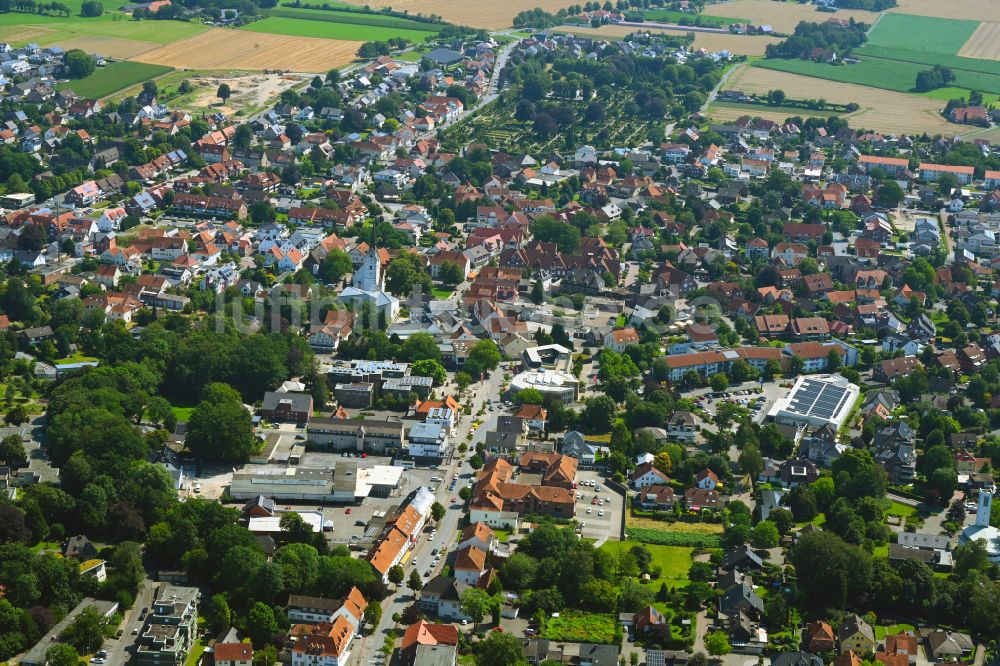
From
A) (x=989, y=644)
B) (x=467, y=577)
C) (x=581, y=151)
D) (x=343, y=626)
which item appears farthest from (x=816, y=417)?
(x=581, y=151)

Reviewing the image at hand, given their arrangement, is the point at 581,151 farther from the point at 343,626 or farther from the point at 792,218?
the point at 343,626

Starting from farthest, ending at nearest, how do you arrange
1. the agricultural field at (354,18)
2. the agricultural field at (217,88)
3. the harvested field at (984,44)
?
the agricultural field at (354,18), the harvested field at (984,44), the agricultural field at (217,88)

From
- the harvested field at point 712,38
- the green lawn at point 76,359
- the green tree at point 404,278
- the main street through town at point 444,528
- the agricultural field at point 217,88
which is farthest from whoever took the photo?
the harvested field at point 712,38

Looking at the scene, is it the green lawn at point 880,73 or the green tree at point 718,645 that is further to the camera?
the green lawn at point 880,73

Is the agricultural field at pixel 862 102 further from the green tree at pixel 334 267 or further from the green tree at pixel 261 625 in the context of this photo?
the green tree at pixel 261 625

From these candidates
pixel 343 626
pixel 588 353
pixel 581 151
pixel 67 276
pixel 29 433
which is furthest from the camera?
pixel 581 151

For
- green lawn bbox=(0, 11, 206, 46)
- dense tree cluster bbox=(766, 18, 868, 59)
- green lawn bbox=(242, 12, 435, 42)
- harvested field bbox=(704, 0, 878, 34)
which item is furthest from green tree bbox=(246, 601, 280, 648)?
harvested field bbox=(704, 0, 878, 34)

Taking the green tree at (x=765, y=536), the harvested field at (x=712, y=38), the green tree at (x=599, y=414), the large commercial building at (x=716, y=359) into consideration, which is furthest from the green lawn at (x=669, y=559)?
the harvested field at (x=712, y=38)
